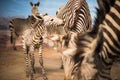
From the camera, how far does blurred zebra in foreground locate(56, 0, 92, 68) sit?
2.67 m

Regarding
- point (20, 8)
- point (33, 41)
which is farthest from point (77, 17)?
point (20, 8)

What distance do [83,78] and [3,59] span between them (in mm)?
2560

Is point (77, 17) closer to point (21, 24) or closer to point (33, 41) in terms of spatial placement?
point (33, 41)

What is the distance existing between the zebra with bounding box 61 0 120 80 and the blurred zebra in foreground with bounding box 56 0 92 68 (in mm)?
1532

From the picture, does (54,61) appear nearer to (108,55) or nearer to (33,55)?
(33,55)

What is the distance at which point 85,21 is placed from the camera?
277 cm

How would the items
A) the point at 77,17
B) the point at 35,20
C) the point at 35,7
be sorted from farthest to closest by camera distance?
the point at 35,20, the point at 35,7, the point at 77,17

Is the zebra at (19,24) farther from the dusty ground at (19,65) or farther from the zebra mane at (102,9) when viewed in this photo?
the zebra mane at (102,9)

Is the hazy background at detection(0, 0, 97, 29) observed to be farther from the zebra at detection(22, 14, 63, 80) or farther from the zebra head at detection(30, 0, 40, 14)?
the zebra at detection(22, 14, 63, 80)

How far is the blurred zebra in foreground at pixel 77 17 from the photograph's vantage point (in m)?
2.67

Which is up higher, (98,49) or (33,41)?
(33,41)

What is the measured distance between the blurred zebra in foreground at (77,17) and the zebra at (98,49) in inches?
60.3

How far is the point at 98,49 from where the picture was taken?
1.00 metres

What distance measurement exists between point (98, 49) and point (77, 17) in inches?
68.7
